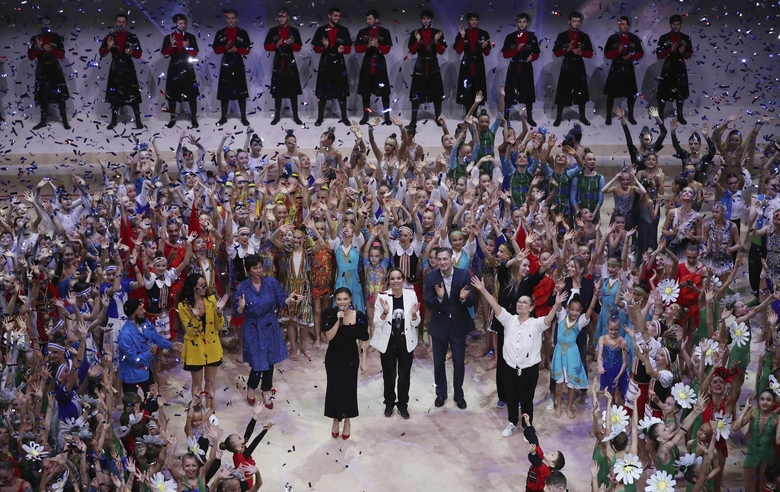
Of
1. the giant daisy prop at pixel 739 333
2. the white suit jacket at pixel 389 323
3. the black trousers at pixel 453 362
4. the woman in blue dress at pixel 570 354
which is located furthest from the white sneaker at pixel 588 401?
the white suit jacket at pixel 389 323

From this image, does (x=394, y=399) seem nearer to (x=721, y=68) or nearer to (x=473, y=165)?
(x=473, y=165)

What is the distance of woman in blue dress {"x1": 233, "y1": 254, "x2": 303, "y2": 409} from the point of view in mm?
9297

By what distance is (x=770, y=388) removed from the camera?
8062mm

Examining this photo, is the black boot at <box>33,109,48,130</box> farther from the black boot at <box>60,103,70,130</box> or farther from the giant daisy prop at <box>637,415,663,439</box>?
the giant daisy prop at <box>637,415,663,439</box>

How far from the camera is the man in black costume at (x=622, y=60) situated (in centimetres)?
1464

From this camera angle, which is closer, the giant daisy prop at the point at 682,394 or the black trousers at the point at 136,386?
the giant daisy prop at the point at 682,394

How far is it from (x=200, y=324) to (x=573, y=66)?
25.1 feet

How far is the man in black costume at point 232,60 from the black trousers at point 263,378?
613cm

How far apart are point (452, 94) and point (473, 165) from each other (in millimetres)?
3904

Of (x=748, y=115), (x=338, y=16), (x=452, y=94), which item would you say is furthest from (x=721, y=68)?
(x=338, y=16)

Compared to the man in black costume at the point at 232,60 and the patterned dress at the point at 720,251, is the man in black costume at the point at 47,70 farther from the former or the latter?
the patterned dress at the point at 720,251

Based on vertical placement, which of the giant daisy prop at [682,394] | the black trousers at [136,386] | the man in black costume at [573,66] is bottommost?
the black trousers at [136,386]

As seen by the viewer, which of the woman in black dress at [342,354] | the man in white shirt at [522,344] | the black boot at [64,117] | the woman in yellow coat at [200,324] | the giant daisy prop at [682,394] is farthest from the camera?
the black boot at [64,117]

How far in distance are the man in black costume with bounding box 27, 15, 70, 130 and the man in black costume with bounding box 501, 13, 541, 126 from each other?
6.08 meters
